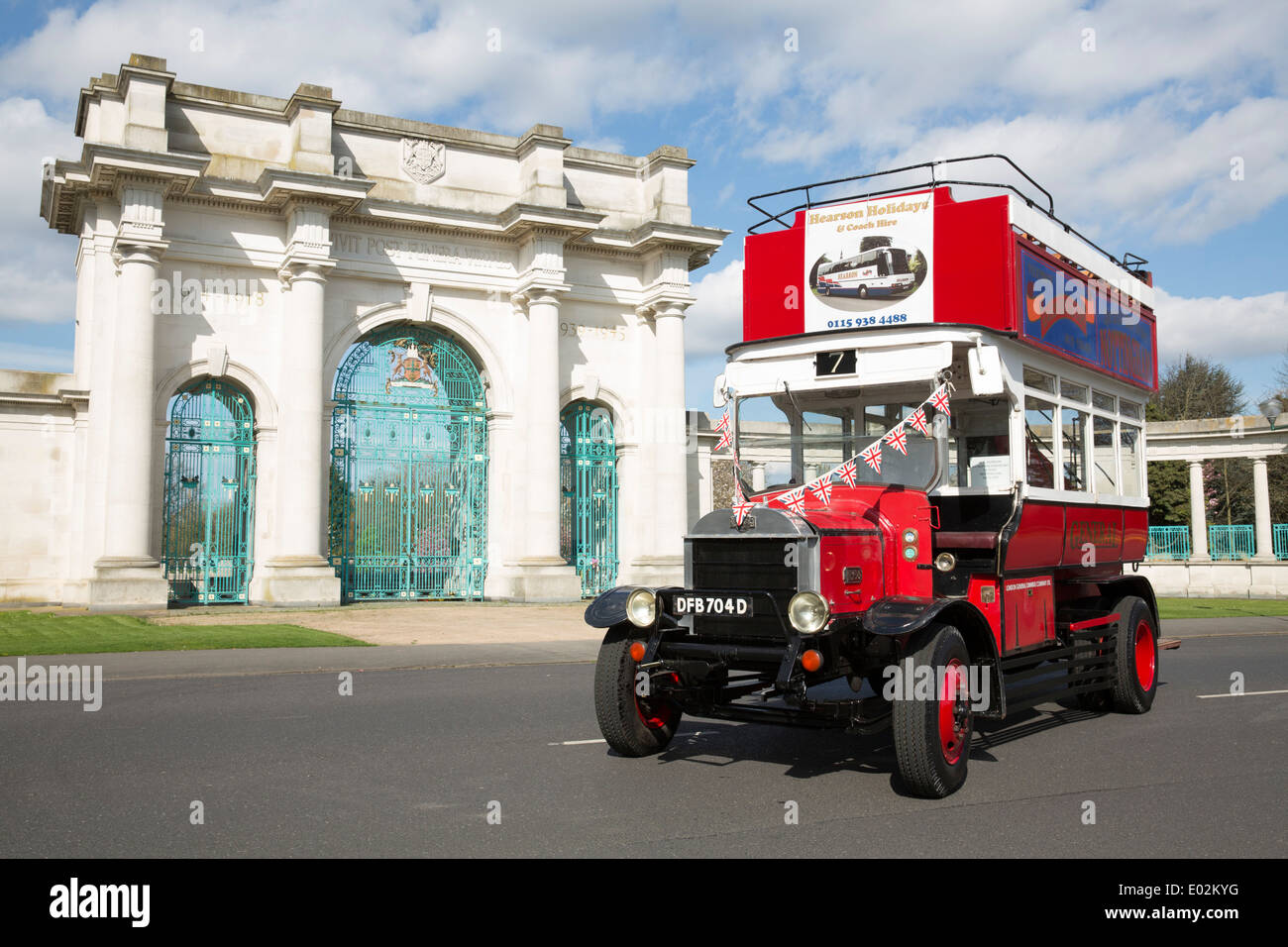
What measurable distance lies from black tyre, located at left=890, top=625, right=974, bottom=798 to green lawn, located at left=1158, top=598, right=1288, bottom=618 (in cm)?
2006

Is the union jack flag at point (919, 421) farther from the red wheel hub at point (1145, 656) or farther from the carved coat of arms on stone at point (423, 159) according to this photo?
the carved coat of arms on stone at point (423, 159)

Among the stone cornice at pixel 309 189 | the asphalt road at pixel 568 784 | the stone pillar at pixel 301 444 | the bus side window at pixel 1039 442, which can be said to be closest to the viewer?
the asphalt road at pixel 568 784

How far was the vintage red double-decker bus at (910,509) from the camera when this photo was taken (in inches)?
271

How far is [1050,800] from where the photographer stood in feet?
21.1

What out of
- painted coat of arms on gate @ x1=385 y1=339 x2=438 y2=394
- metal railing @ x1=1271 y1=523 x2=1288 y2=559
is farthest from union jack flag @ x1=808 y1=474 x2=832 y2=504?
metal railing @ x1=1271 y1=523 x2=1288 y2=559

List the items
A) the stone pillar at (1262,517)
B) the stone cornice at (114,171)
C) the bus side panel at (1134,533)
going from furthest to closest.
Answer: the stone pillar at (1262,517) < the stone cornice at (114,171) < the bus side panel at (1134,533)

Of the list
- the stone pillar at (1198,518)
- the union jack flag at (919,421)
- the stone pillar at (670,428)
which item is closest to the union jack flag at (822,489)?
the union jack flag at (919,421)

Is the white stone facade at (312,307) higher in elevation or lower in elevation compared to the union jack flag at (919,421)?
higher

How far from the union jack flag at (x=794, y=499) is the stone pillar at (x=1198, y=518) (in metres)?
32.9

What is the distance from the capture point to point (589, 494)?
27.3 m

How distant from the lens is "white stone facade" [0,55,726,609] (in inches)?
834

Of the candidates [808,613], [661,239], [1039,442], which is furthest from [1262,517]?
[808,613]
